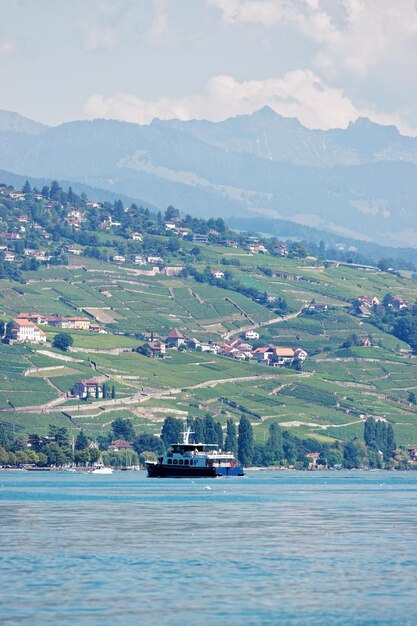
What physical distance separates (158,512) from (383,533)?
25.4m

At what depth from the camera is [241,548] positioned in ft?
284

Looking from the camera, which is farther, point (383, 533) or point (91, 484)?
point (91, 484)

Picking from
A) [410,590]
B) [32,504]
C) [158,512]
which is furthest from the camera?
[32,504]

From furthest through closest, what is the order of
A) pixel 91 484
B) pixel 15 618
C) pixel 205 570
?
1. pixel 91 484
2. pixel 205 570
3. pixel 15 618

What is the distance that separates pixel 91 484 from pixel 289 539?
291 feet

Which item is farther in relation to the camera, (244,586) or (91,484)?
(91,484)

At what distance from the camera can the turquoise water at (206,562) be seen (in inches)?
2527

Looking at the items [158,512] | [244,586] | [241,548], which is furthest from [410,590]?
[158,512]

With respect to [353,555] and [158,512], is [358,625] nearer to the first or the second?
[353,555]

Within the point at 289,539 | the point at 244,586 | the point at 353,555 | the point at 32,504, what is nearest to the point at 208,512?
the point at 32,504

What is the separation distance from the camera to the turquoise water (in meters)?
64.2

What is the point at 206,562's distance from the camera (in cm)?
7925

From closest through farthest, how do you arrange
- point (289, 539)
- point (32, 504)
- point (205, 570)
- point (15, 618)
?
point (15, 618)
point (205, 570)
point (289, 539)
point (32, 504)

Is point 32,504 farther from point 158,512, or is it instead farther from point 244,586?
point 244,586
